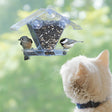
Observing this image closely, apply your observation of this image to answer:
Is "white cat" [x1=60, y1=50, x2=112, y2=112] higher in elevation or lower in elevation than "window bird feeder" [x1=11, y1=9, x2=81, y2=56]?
lower

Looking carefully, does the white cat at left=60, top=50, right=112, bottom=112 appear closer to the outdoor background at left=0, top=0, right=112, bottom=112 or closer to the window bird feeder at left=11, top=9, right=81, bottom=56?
the window bird feeder at left=11, top=9, right=81, bottom=56

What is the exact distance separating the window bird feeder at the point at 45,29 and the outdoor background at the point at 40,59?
0.39 m

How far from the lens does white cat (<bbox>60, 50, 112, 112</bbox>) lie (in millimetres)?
970

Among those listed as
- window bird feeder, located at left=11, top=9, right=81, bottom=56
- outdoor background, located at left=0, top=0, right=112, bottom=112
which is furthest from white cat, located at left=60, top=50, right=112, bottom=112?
outdoor background, located at left=0, top=0, right=112, bottom=112

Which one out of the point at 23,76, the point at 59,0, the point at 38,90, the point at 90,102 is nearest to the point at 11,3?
the point at 59,0

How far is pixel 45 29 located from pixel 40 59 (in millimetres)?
504

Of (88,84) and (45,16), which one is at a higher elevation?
(45,16)

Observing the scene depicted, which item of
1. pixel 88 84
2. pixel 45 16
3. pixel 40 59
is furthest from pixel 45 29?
pixel 40 59

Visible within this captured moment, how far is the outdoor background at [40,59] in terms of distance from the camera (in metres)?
1.46

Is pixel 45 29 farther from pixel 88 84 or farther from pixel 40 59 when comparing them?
pixel 40 59

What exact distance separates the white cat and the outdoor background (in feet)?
1.28

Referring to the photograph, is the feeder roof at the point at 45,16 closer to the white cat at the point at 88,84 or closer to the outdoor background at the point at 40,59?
the white cat at the point at 88,84

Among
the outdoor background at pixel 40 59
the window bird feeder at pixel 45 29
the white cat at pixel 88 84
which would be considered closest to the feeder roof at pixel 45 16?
the window bird feeder at pixel 45 29

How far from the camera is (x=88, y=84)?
3.20 feet
